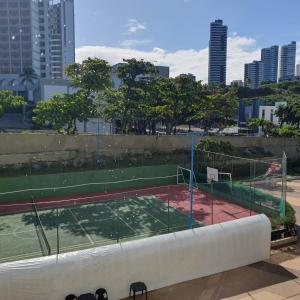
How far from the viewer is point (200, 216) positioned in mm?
21016

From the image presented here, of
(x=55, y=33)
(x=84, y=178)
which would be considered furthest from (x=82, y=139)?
(x=55, y=33)

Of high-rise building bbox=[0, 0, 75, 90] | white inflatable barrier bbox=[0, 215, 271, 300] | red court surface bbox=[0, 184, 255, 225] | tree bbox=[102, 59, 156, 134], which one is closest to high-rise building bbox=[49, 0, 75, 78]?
high-rise building bbox=[0, 0, 75, 90]

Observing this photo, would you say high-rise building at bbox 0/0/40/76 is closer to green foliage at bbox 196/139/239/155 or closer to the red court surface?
green foliage at bbox 196/139/239/155

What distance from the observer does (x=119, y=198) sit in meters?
24.3

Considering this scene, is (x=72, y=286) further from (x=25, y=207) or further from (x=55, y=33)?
(x=55, y=33)

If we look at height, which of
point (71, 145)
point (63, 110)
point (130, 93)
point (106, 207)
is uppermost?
point (130, 93)

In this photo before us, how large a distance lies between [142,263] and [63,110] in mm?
25906

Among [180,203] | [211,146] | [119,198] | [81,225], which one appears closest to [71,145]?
[119,198]

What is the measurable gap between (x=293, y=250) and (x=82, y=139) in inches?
758

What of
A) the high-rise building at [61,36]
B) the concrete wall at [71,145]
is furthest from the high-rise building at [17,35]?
the concrete wall at [71,145]

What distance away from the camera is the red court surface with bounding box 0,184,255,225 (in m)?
20.7

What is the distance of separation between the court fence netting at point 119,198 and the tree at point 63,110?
7.46 m

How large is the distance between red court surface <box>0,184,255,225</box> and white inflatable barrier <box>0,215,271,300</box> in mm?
5806

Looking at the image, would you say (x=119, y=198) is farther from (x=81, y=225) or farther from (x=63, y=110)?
(x=63, y=110)
